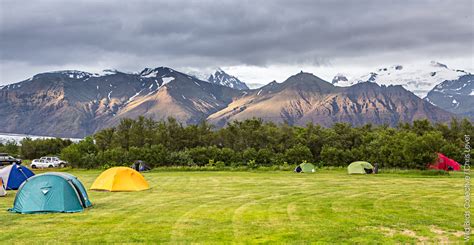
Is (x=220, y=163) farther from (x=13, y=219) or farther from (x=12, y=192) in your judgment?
(x=13, y=219)

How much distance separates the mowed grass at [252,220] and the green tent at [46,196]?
678 mm

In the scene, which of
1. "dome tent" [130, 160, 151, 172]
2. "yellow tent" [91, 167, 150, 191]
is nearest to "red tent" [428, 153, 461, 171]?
"dome tent" [130, 160, 151, 172]

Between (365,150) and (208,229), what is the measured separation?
5040cm

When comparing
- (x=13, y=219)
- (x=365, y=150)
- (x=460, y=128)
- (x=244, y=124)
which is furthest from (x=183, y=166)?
(x=460, y=128)

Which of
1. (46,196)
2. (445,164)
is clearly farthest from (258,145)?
(46,196)

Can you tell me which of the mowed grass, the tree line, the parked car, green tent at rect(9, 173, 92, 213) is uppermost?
the tree line

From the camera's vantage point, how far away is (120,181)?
28781mm

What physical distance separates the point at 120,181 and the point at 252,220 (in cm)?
1382

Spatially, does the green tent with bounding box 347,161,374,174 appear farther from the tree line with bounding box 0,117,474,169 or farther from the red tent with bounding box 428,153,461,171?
the red tent with bounding box 428,153,461,171

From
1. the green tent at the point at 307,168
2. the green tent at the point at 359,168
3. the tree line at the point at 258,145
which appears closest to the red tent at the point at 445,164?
the tree line at the point at 258,145

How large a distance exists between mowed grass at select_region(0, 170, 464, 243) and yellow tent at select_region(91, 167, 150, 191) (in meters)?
2.74

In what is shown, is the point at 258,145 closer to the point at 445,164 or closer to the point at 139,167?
the point at 139,167

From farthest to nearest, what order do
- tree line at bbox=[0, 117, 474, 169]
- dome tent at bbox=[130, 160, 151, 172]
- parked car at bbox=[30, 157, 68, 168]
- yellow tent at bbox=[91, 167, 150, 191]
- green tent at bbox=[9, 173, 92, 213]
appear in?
parked car at bbox=[30, 157, 68, 168] → tree line at bbox=[0, 117, 474, 169] → dome tent at bbox=[130, 160, 151, 172] → yellow tent at bbox=[91, 167, 150, 191] → green tent at bbox=[9, 173, 92, 213]

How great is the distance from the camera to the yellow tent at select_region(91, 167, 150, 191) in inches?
1127
